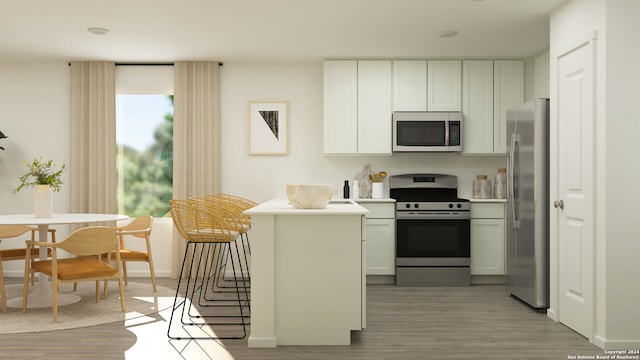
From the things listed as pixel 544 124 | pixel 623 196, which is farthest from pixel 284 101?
pixel 623 196

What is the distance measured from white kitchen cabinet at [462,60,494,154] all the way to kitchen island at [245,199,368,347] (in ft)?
10.2

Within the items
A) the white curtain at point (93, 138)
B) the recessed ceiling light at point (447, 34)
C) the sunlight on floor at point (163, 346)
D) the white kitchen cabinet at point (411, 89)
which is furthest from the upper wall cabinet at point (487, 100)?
the white curtain at point (93, 138)

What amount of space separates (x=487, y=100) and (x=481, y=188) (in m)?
1.01

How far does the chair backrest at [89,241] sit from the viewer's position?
446 centimetres

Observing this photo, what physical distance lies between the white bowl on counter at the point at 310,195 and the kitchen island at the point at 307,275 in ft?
0.68

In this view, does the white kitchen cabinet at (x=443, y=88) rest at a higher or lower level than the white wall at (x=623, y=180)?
higher

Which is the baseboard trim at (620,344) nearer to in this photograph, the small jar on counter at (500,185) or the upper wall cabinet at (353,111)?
the small jar on counter at (500,185)

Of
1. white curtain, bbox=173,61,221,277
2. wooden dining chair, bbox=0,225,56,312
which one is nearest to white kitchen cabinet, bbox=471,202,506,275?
white curtain, bbox=173,61,221,277

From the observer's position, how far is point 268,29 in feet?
17.4

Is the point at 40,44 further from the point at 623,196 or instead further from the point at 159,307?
the point at 623,196

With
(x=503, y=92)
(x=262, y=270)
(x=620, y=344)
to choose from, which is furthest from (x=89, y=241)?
(x=503, y=92)

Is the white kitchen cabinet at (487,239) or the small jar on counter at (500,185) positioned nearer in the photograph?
the white kitchen cabinet at (487,239)

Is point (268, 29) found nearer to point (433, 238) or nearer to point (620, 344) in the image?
point (433, 238)

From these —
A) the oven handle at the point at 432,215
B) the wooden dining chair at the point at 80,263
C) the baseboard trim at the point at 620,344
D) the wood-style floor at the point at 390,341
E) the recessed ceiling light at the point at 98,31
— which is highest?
the recessed ceiling light at the point at 98,31
